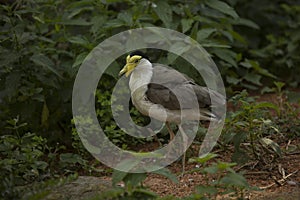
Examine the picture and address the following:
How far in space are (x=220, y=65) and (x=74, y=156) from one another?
7.94ft

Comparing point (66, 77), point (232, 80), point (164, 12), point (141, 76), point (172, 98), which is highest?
point (164, 12)

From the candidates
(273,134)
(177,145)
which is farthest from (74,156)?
(273,134)

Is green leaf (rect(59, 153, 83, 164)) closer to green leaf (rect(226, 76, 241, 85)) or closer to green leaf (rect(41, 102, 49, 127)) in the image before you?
green leaf (rect(41, 102, 49, 127))

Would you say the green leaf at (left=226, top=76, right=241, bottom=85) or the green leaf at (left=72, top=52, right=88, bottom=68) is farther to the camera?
the green leaf at (left=226, top=76, right=241, bottom=85)

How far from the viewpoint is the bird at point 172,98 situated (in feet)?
17.1

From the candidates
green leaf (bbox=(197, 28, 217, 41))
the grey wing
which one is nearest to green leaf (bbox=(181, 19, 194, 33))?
green leaf (bbox=(197, 28, 217, 41))

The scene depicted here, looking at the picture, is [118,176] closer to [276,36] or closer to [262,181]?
[262,181]

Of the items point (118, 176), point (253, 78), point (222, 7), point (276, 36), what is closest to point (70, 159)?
point (118, 176)

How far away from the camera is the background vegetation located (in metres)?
5.00

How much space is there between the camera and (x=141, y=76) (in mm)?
5434

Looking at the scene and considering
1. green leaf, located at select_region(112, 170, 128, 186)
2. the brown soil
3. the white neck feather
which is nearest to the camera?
green leaf, located at select_region(112, 170, 128, 186)

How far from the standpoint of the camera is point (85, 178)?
185 inches

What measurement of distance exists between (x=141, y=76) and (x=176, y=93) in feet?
1.32

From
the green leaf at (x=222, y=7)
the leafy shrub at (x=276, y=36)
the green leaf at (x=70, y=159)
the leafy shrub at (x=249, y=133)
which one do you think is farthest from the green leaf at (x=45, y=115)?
the leafy shrub at (x=276, y=36)
